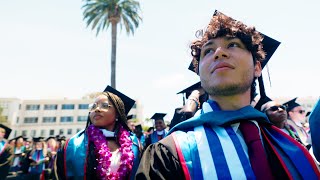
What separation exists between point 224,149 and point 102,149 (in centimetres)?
196

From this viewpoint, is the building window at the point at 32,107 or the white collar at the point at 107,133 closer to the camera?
the white collar at the point at 107,133

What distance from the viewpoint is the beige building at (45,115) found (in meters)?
63.0

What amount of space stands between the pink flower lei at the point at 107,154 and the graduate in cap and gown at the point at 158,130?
5.02 meters

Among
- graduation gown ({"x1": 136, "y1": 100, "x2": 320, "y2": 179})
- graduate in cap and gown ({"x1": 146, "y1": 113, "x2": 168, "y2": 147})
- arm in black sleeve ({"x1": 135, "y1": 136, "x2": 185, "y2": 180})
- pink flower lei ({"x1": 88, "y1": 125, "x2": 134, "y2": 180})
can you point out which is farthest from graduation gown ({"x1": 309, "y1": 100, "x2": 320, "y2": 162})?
graduate in cap and gown ({"x1": 146, "y1": 113, "x2": 168, "y2": 147})

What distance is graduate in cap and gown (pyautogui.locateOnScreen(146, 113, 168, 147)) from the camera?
27.6ft

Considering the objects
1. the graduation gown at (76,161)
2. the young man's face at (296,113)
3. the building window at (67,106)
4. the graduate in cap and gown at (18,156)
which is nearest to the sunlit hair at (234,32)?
the graduation gown at (76,161)

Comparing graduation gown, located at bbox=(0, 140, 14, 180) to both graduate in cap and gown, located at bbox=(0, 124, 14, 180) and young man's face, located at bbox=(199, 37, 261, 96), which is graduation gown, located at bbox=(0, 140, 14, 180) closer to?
graduate in cap and gown, located at bbox=(0, 124, 14, 180)

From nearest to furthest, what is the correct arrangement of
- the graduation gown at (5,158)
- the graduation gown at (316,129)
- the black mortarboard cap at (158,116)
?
the graduation gown at (316,129)
the graduation gown at (5,158)
the black mortarboard cap at (158,116)

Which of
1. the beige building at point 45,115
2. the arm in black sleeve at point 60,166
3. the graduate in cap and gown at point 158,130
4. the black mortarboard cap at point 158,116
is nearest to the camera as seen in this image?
the arm in black sleeve at point 60,166

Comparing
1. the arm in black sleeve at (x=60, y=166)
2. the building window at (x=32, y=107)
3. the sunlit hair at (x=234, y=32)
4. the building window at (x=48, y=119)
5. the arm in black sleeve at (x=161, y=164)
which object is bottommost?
the arm in black sleeve at (x=60, y=166)

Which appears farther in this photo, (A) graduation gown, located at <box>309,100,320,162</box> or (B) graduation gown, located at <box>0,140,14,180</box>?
(B) graduation gown, located at <box>0,140,14,180</box>

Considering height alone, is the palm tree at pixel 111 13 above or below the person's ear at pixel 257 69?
above

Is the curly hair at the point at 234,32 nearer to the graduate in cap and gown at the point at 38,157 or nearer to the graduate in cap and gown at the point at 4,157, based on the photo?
the graduate in cap and gown at the point at 4,157

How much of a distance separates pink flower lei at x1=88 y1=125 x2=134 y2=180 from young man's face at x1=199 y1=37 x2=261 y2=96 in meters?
1.73
